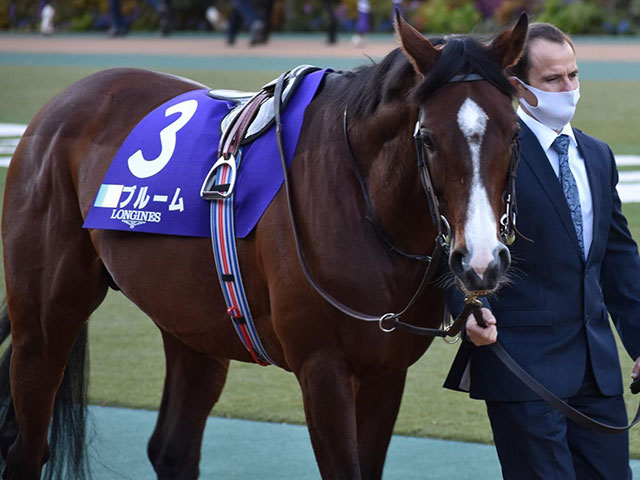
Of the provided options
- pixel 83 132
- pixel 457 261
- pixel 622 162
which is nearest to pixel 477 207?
pixel 457 261

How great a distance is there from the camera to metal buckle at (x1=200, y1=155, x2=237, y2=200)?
10.9 feet

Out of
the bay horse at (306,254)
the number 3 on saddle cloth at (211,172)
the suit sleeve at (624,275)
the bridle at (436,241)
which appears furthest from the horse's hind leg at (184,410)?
the suit sleeve at (624,275)

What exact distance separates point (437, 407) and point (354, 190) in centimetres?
247

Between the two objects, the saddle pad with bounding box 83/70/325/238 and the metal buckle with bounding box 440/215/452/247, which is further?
the saddle pad with bounding box 83/70/325/238

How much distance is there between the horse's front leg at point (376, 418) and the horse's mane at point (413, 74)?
0.86m

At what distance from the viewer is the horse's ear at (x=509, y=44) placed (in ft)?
9.11

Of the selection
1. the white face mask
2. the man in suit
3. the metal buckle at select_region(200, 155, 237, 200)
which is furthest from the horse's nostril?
the metal buckle at select_region(200, 155, 237, 200)

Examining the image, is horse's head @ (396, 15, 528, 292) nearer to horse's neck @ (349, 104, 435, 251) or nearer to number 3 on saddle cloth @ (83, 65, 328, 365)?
horse's neck @ (349, 104, 435, 251)

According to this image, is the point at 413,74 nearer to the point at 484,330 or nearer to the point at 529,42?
the point at 529,42

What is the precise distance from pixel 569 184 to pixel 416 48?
A: 0.75m

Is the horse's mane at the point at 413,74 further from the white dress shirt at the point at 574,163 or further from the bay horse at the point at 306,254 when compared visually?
the white dress shirt at the point at 574,163

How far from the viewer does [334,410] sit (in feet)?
10.1

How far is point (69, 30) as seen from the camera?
1273 inches

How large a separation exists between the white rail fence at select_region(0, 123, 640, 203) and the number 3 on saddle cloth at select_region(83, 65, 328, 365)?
6126 millimetres
